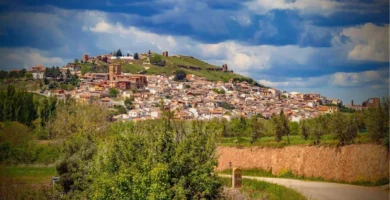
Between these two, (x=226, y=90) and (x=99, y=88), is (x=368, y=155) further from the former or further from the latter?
(x=226, y=90)

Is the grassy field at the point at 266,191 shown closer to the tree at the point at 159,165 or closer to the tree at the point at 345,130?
the tree at the point at 159,165

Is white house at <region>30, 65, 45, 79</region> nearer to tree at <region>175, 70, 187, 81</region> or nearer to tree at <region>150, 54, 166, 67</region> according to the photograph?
tree at <region>175, 70, 187, 81</region>

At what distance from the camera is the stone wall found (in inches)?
520

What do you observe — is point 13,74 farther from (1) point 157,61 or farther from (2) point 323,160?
(1) point 157,61

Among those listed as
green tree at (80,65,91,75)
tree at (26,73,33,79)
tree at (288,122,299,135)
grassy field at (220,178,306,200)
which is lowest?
grassy field at (220,178,306,200)

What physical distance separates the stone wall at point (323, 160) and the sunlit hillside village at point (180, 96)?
1597cm

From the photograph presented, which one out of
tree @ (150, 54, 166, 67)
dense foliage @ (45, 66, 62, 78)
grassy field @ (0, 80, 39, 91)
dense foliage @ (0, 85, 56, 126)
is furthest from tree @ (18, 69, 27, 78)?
tree @ (150, 54, 166, 67)

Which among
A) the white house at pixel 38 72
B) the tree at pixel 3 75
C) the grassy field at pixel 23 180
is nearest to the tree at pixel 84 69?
the white house at pixel 38 72

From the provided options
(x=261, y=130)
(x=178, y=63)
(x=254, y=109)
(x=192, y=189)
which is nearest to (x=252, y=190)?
(x=192, y=189)

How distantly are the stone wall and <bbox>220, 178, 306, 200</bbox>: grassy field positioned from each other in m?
1.15

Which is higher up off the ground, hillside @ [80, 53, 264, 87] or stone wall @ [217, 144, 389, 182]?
hillside @ [80, 53, 264, 87]

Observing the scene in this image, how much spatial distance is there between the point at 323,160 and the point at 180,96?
1825 inches

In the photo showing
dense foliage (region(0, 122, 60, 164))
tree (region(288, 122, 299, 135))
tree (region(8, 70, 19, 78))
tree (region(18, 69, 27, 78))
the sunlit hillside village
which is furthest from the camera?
tree (region(18, 69, 27, 78))

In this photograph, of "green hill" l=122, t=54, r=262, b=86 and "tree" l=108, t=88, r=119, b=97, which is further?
"green hill" l=122, t=54, r=262, b=86
